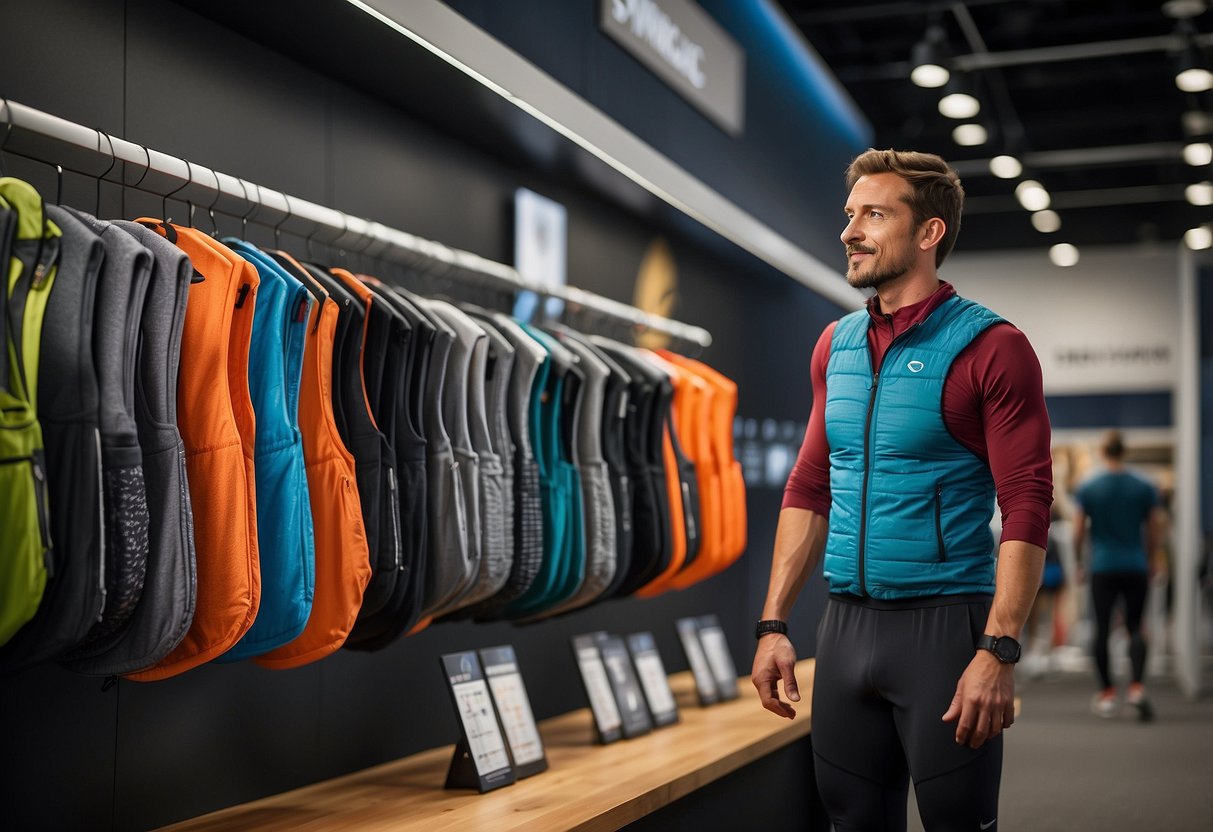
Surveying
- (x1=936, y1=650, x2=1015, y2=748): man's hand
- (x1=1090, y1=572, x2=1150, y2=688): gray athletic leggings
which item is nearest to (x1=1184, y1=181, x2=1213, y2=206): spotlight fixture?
(x1=1090, y1=572, x2=1150, y2=688): gray athletic leggings

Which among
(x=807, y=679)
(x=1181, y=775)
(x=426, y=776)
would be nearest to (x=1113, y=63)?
(x=1181, y=775)

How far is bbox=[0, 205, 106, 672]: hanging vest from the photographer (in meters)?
1.97

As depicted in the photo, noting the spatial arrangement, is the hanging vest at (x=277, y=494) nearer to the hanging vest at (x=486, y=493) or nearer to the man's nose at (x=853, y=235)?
the hanging vest at (x=486, y=493)

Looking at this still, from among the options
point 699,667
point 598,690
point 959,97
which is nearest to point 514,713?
point 598,690

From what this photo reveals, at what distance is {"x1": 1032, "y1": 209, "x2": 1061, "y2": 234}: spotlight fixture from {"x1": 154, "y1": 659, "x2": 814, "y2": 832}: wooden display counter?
8211mm

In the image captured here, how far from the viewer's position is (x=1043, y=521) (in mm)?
2199

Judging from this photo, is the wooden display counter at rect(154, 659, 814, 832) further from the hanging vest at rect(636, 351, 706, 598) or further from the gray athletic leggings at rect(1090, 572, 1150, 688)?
the gray athletic leggings at rect(1090, 572, 1150, 688)

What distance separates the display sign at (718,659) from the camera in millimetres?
4762

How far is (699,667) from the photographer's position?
185 inches

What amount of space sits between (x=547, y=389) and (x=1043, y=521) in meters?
1.59

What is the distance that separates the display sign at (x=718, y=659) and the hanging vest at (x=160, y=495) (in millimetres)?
2828

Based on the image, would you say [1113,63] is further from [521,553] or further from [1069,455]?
[521,553]

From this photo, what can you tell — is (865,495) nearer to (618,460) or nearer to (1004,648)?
(1004,648)

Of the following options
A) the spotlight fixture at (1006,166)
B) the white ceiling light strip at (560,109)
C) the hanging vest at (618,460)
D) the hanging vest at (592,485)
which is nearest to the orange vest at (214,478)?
the white ceiling light strip at (560,109)
